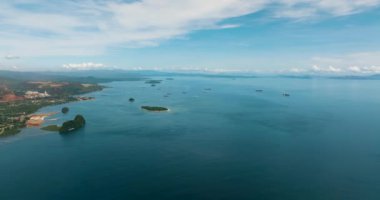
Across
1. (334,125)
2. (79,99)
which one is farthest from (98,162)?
(79,99)

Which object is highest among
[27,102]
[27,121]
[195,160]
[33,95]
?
[33,95]

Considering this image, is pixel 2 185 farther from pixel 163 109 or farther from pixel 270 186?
pixel 163 109

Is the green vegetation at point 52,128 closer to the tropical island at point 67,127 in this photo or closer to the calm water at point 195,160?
the tropical island at point 67,127

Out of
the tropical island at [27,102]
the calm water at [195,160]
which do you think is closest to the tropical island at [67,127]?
the calm water at [195,160]

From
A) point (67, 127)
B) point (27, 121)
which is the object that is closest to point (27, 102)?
point (27, 121)

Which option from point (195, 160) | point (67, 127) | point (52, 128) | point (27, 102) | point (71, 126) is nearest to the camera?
point (195, 160)

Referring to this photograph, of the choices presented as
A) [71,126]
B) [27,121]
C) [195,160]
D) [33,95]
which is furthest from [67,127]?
[33,95]

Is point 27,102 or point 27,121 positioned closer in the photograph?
point 27,121

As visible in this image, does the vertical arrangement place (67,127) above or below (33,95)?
below

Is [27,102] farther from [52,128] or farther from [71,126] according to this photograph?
[71,126]

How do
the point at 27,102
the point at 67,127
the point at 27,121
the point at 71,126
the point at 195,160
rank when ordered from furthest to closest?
the point at 27,102 → the point at 27,121 → the point at 71,126 → the point at 67,127 → the point at 195,160

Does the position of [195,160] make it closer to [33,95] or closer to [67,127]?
[67,127]
